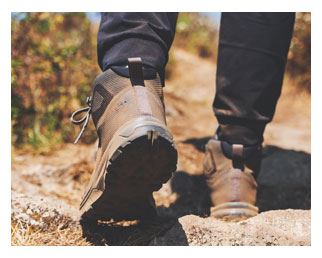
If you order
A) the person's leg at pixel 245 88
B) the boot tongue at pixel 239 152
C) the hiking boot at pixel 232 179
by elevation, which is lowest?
the hiking boot at pixel 232 179

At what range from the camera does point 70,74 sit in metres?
3.68

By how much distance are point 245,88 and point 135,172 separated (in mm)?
671

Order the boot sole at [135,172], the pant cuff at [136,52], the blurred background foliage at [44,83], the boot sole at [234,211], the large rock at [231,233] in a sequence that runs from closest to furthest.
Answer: the boot sole at [135,172]
the pant cuff at [136,52]
the large rock at [231,233]
the boot sole at [234,211]
the blurred background foliage at [44,83]

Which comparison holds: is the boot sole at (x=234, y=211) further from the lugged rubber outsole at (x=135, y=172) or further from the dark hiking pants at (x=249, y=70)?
the lugged rubber outsole at (x=135, y=172)

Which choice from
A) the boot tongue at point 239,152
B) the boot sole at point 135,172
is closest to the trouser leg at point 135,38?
the boot sole at point 135,172

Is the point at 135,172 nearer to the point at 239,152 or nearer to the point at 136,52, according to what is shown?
the point at 136,52

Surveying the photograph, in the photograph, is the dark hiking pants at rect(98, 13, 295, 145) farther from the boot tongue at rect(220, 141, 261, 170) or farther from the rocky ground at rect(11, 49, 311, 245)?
the rocky ground at rect(11, 49, 311, 245)

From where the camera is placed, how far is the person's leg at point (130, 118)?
1.41 metres

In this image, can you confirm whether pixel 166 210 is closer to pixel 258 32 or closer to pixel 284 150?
pixel 258 32

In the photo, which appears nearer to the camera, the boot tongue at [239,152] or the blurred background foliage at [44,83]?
the boot tongue at [239,152]

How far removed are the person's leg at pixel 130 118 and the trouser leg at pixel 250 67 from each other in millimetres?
341

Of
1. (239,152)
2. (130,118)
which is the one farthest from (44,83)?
(130,118)

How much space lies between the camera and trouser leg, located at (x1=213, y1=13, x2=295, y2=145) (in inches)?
75.6

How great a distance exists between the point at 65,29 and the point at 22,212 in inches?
159
